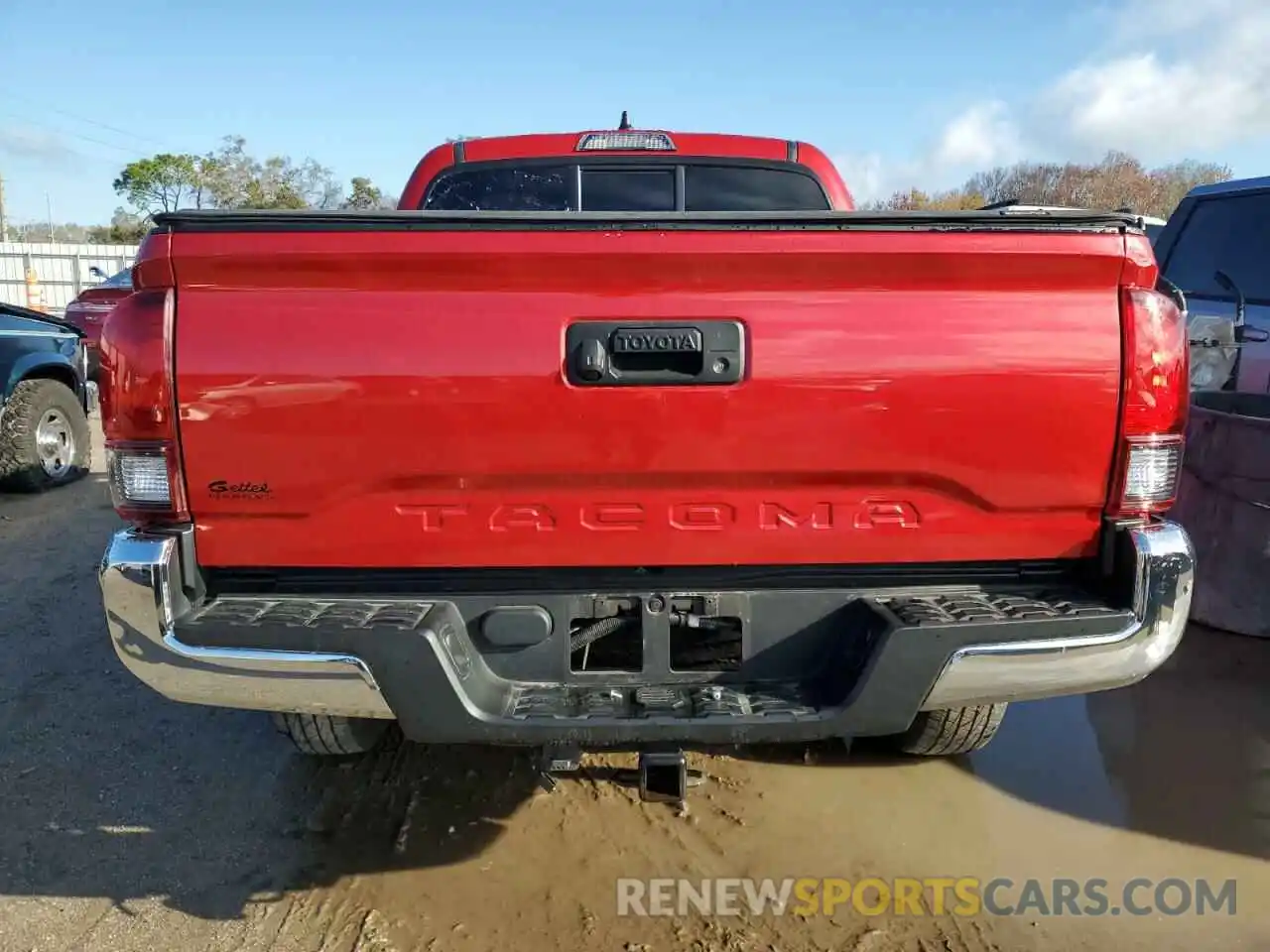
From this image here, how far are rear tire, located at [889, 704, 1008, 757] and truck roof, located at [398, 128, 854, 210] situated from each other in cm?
Answer: 216

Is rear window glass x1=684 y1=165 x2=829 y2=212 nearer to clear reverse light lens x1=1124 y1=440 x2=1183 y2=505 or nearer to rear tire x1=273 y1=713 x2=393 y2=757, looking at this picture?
clear reverse light lens x1=1124 y1=440 x2=1183 y2=505

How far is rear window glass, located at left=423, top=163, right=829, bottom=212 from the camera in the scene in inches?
159

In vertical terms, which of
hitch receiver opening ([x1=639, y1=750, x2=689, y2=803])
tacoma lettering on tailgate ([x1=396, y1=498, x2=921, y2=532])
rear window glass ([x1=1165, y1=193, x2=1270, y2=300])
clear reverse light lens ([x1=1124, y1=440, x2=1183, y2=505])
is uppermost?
rear window glass ([x1=1165, y1=193, x2=1270, y2=300])

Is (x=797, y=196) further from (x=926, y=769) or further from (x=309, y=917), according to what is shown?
(x=309, y=917)

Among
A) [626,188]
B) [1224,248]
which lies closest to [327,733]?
[626,188]

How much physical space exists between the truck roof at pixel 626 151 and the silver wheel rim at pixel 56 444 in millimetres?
5059

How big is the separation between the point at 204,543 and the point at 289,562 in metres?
0.21

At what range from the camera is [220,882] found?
9.04 feet

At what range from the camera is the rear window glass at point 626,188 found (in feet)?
13.2

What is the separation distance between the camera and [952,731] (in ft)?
10.3

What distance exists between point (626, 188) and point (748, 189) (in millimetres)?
530

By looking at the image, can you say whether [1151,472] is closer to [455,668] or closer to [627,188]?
[455,668]

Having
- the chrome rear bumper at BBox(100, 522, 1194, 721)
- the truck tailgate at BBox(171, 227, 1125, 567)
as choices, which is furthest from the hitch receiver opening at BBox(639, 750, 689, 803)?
the truck tailgate at BBox(171, 227, 1125, 567)

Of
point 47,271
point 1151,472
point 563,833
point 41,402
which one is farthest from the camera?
point 47,271
